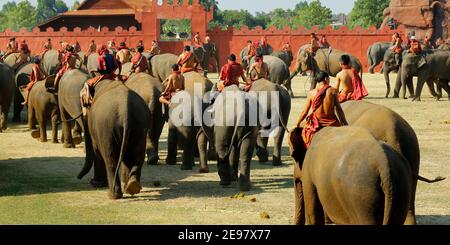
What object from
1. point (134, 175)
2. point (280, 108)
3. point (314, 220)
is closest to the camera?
point (314, 220)

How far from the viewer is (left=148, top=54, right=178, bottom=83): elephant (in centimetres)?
2639

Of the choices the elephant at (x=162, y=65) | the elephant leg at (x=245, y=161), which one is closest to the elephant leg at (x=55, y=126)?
the elephant leg at (x=245, y=161)

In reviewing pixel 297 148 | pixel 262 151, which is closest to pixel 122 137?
pixel 297 148

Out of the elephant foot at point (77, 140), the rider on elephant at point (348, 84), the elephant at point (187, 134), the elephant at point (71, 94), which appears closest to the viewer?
the rider on elephant at point (348, 84)

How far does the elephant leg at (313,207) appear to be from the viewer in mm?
8773

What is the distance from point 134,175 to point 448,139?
9027 mm

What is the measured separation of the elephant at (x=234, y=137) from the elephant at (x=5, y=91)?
28.9 ft

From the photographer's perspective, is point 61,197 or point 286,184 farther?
point 286,184

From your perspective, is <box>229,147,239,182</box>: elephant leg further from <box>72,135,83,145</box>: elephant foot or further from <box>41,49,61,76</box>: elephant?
<box>41,49,61,76</box>: elephant

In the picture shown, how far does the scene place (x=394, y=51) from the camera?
3203 cm

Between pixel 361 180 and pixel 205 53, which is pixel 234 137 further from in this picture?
pixel 205 53

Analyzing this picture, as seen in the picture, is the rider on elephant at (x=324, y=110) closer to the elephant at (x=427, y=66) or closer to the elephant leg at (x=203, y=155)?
the elephant leg at (x=203, y=155)
